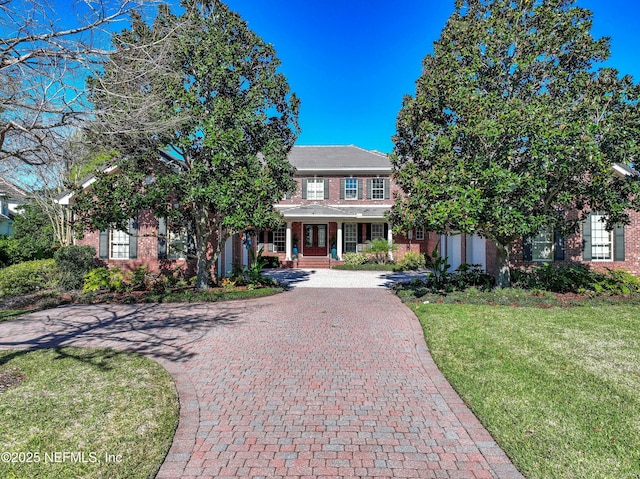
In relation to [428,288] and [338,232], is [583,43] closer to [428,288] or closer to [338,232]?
[428,288]

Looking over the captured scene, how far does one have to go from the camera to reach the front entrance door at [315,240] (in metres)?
22.3

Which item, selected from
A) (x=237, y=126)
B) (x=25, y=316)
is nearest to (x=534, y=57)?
(x=237, y=126)

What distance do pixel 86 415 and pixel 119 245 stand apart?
11.3 m

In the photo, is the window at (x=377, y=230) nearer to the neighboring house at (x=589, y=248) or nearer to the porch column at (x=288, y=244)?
the porch column at (x=288, y=244)

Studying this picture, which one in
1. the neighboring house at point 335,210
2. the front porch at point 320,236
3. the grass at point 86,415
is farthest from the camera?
the neighboring house at point 335,210

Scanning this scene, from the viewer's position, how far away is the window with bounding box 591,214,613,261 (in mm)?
13664

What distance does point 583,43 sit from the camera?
934cm

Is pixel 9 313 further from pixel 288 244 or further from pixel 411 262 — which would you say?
pixel 411 262

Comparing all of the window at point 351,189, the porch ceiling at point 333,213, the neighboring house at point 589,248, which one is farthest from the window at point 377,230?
the neighboring house at point 589,248

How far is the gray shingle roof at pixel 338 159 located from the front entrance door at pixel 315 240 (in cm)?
360

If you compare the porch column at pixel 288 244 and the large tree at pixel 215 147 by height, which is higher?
the large tree at pixel 215 147

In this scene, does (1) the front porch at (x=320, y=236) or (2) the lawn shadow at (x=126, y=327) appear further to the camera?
(1) the front porch at (x=320, y=236)

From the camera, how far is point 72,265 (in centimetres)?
1195

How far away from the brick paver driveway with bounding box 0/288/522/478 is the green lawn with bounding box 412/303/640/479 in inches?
10.9
